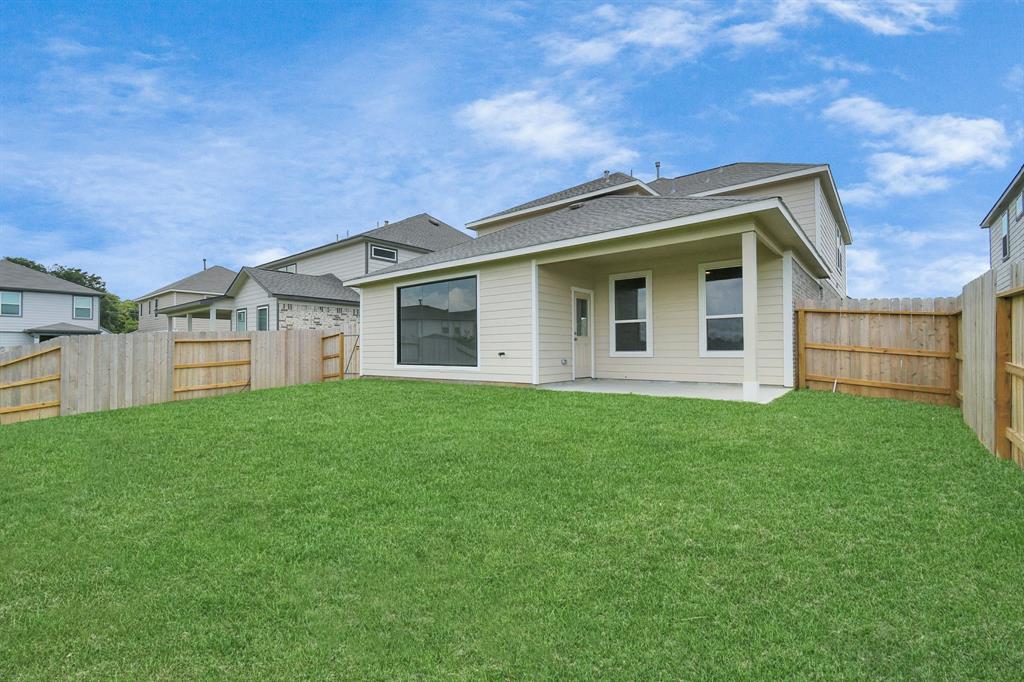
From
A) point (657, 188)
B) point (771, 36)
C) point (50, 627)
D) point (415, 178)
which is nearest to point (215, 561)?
point (50, 627)

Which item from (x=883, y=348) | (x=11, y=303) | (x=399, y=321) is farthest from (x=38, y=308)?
(x=883, y=348)

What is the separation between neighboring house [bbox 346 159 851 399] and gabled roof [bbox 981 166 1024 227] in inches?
243

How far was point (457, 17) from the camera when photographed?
32.8 feet

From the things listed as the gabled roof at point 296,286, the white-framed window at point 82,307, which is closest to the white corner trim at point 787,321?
the gabled roof at point 296,286

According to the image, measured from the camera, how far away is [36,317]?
2558cm

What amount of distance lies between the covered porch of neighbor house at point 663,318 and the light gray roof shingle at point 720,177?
4893 millimetres

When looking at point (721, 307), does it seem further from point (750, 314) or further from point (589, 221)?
point (589, 221)

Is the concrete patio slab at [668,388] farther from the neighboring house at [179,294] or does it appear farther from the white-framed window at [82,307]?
the white-framed window at [82,307]

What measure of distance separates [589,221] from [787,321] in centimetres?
395

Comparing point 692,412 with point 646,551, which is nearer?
point 646,551

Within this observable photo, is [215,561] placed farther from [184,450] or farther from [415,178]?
[415,178]

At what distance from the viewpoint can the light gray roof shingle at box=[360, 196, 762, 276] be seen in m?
7.95

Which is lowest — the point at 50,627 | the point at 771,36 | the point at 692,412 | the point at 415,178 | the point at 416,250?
the point at 50,627

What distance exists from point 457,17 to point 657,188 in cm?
904
